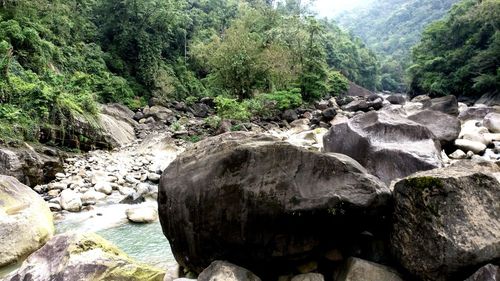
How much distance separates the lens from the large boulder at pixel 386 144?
7.98 meters

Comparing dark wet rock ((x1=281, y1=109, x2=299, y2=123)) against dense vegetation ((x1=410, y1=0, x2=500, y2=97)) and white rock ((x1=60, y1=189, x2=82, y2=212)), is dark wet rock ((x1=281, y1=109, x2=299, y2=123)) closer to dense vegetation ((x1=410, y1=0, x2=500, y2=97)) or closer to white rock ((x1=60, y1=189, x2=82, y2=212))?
white rock ((x1=60, y1=189, x2=82, y2=212))

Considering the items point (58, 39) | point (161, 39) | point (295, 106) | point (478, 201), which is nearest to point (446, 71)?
point (295, 106)

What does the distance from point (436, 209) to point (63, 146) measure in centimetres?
1447

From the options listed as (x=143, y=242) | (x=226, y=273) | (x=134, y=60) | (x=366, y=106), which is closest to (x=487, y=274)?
Result: (x=226, y=273)

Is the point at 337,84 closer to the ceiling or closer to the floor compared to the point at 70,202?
closer to the floor

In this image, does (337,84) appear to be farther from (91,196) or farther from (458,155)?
(91,196)

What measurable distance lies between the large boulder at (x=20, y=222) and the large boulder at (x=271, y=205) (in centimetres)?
342

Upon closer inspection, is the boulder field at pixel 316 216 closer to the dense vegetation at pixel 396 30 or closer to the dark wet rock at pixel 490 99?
the dark wet rock at pixel 490 99

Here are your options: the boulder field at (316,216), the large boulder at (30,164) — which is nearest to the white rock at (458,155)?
the boulder field at (316,216)

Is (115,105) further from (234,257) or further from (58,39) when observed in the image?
(234,257)

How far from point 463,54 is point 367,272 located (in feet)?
131

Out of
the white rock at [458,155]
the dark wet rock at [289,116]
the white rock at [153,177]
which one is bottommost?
the dark wet rock at [289,116]

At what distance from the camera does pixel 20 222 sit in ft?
23.0

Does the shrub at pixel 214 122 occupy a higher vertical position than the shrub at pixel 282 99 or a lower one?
lower
